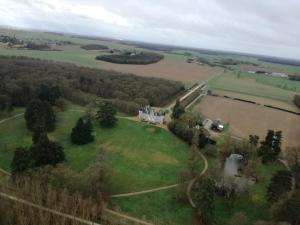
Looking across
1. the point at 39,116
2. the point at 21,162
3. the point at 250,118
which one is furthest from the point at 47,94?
the point at 250,118

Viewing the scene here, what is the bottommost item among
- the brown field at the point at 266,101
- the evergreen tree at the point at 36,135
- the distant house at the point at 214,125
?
the brown field at the point at 266,101

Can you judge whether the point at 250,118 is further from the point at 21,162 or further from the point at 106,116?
the point at 21,162

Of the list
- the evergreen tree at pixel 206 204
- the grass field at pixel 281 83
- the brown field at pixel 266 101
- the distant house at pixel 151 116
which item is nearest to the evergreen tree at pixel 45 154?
the evergreen tree at pixel 206 204

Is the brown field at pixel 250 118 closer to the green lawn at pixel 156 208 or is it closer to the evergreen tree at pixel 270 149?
the evergreen tree at pixel 270 149

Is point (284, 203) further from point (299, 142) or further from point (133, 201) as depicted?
point (299, 142)

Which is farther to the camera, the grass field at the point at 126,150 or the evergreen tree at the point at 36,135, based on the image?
the evergreen tree at the point at 36,135
